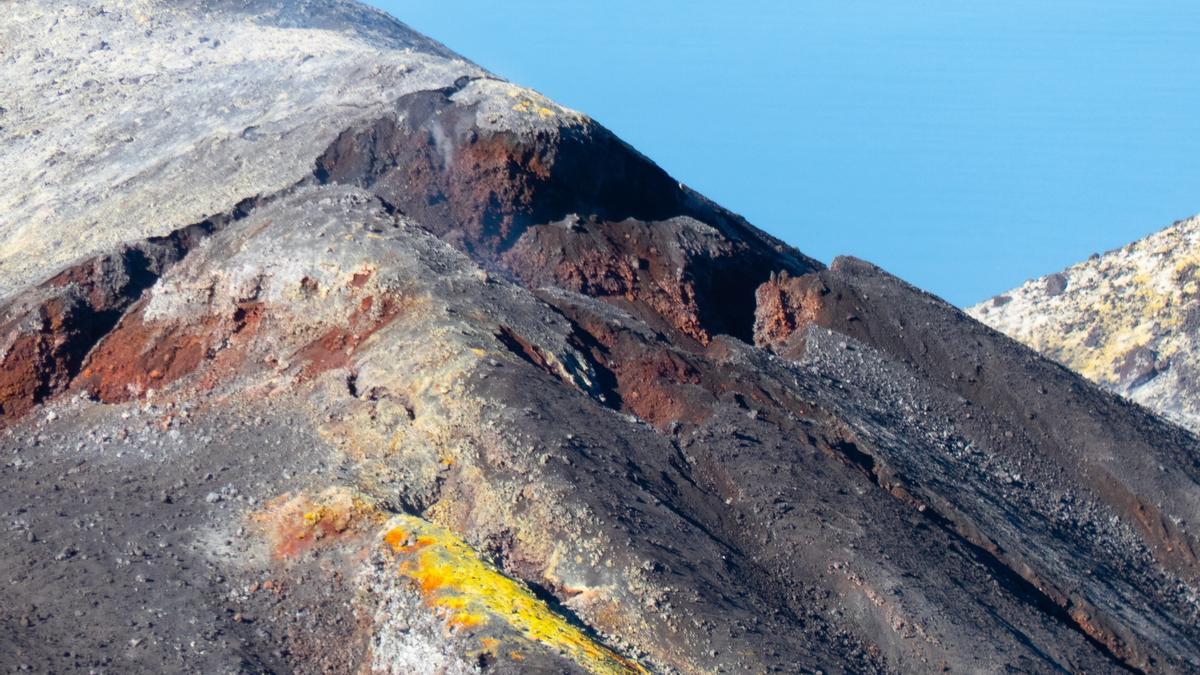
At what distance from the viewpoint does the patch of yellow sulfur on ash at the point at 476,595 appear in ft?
60.1

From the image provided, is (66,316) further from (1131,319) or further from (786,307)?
(1131,319)

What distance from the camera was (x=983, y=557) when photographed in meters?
25.0

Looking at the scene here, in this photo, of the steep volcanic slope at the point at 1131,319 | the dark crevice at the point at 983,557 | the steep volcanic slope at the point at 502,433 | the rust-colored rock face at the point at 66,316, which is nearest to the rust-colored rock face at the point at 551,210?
the steep volcanic slope at the point at 502,433

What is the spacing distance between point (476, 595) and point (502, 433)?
11.9 feet

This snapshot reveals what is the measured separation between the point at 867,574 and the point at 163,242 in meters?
14.4

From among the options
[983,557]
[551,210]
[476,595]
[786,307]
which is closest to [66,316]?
[551,210]

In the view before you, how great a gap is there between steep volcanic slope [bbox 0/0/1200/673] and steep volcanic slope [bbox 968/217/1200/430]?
24.6m

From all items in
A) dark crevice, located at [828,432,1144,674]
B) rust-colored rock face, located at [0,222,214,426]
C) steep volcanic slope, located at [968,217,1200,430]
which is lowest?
rust-colored rock face, located at [0,222,214,426]

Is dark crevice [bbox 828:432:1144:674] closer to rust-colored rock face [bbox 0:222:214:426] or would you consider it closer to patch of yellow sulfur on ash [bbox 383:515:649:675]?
patch of yellow sulfur on ash [bbox 383:515:649:675]

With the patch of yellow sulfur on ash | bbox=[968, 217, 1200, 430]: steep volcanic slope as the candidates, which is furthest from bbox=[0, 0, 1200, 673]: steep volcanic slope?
bbox=[968, 217, 1200, 430]: steep volcanic slope

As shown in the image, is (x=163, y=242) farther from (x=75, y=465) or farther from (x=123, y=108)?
(x=123, y=108)

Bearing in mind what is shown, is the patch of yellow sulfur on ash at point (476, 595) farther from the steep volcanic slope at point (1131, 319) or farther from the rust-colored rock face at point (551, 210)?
the steep volcanic slope at point (1131, 319)

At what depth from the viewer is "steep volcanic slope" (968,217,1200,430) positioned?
58125 millimetres

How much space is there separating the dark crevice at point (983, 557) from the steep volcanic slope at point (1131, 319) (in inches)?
1234
